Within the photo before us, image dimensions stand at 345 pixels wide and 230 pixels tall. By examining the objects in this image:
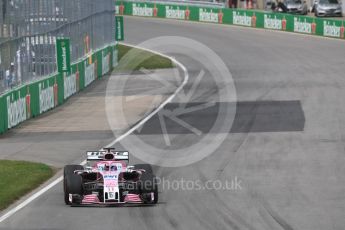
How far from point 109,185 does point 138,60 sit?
3930 cm

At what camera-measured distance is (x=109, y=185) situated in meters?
17.9

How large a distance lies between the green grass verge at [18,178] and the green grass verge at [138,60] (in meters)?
29.6

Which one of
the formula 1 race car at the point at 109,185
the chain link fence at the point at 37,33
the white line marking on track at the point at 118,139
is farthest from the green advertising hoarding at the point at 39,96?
the formula 1 race car at the point at 109,185

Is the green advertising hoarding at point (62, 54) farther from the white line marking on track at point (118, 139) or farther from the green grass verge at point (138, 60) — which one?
the green grass verge at point (138, 60)

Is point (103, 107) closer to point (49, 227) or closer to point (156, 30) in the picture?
point (49, 227)

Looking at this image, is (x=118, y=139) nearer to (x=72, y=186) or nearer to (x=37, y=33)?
(x=37, y=33)

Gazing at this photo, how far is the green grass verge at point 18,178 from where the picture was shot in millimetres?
19469

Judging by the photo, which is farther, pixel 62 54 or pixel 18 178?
pixel 62 54

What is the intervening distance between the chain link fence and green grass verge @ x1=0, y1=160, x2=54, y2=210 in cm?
777

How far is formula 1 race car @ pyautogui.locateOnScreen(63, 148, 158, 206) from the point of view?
1786 centimetres

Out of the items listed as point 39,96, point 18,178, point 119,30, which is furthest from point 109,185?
point 119,30

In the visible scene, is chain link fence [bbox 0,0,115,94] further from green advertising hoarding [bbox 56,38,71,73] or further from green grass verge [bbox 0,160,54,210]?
green grass verge [bbox 0,160,54,210]

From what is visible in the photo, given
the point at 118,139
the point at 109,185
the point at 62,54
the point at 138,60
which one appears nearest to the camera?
the point at 109,185

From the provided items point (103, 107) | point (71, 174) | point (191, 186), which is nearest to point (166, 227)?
point (71, 174)
